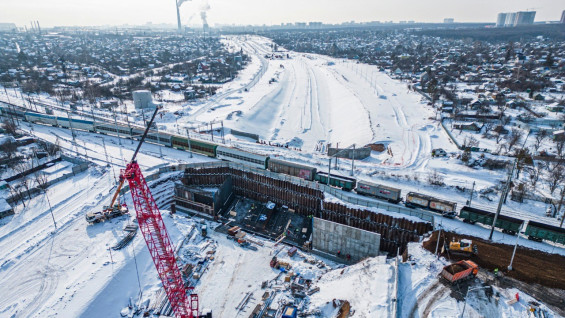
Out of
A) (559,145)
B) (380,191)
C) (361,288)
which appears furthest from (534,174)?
(361,288)

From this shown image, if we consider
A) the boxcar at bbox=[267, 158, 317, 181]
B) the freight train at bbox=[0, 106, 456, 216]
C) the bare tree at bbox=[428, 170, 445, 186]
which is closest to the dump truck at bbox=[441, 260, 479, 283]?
the freight train at bbox=[0, 106, 456, 216]

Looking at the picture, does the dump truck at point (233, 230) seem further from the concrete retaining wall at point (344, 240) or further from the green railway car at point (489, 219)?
the green railway car at point (489, 219)

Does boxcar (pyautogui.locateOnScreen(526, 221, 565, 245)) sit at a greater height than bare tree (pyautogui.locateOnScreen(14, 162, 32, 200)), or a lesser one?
greater

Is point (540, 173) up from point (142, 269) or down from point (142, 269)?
up

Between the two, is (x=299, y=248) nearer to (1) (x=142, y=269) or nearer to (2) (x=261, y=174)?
(2) (x=261, y=174)

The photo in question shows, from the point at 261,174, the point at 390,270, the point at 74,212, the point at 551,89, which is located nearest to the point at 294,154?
the point at 261,174

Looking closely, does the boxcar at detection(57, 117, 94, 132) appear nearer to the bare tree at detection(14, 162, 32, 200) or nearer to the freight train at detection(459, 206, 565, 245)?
the bare tree at detection(14, 162, 32, 200)
